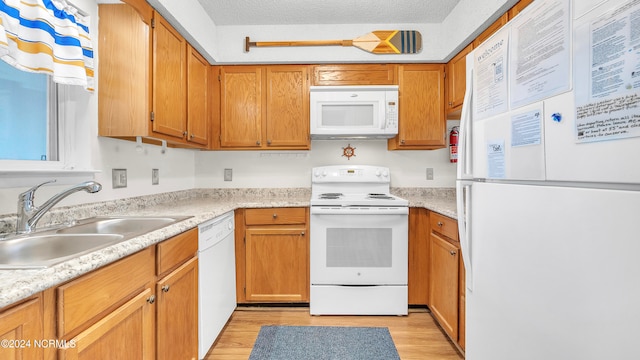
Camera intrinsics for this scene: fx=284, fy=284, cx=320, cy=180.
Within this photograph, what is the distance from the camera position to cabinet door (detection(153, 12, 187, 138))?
5.50ft

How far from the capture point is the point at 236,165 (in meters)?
2.84

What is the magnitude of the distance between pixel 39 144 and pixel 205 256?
0.97 m

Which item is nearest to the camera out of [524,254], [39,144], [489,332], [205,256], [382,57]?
[524,254]

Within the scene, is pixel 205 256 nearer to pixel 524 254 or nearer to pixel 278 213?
pixel 278 213

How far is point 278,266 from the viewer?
2301 mm

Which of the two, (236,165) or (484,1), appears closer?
(484,1)

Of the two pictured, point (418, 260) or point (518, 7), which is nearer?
point (518, 7)

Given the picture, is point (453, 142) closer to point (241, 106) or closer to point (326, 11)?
point (326, 11)

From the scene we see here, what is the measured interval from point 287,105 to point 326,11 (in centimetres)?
81

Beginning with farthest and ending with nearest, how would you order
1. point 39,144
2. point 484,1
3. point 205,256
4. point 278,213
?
1. point 278,213
2. point 484,1
3. point 205,256
4. point 39,144

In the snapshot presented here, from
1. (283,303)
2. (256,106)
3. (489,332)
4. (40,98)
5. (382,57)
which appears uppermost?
(382,57)

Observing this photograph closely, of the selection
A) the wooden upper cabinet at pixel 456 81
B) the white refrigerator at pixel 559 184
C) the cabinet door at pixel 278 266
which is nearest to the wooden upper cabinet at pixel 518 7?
the wooden upper cabinet at pixel 456 81

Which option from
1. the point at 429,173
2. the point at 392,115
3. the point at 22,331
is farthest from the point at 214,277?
the point at 429,173

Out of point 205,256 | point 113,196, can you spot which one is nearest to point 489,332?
point 205,256
